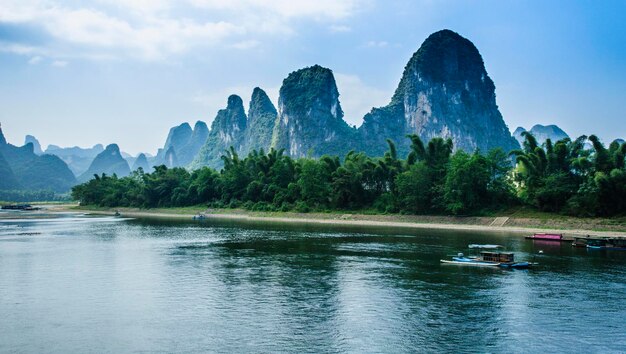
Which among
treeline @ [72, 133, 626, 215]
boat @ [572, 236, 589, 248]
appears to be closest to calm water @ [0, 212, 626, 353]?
boat @ [572, 236, 589, 248]

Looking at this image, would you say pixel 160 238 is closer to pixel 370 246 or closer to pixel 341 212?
pixel 370 246

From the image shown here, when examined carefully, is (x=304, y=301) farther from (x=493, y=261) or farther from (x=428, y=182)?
(x=428, y=182)

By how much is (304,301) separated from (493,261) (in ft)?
51.3

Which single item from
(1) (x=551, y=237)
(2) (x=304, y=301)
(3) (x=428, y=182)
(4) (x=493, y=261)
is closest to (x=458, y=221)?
(3) (x=428, y=182)

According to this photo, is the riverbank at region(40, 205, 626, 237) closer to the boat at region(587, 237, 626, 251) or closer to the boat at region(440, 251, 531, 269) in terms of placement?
the boat at region(587, 237, 626, 251)

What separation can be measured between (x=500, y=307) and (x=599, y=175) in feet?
131

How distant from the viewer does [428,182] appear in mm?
70875

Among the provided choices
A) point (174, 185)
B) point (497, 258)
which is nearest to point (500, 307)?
point (497, 258)

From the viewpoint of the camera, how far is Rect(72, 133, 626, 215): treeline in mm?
58094

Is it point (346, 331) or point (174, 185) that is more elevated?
point (174, 185)

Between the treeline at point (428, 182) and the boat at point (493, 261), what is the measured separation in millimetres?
28017

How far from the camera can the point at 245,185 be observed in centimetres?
10225

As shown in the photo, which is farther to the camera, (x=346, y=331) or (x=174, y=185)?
(x=174, y=185)

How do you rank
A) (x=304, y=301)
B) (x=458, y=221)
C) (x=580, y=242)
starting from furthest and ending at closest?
(x=458, y=221) → (x=580, y=242) → (x=304, y=301)
